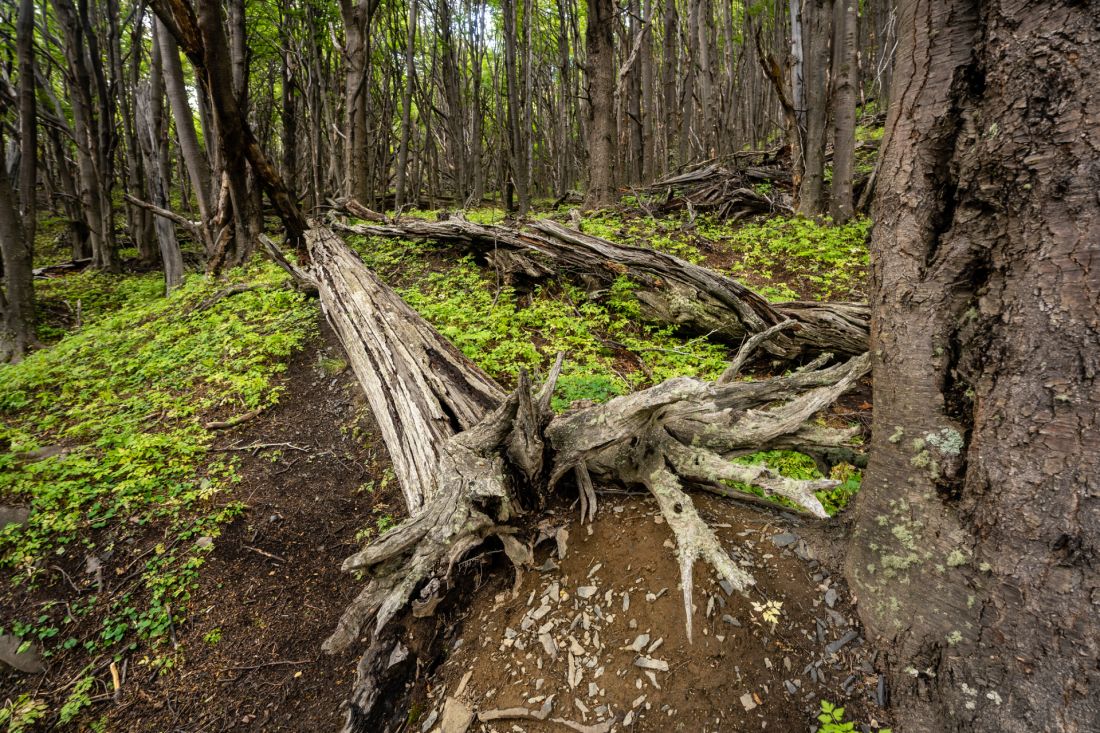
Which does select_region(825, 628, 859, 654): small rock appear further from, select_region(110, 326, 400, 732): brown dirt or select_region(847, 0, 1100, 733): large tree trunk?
select_region(110, 326, 400, 732): brown dirt

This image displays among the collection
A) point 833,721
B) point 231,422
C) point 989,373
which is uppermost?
point 989,373

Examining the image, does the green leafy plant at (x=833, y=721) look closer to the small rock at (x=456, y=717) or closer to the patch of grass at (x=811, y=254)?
the small rock at (x=456, y=717)

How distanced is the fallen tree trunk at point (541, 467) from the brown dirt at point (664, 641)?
7.0 inches

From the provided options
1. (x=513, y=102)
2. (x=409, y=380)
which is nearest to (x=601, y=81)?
(x=513, y=102)

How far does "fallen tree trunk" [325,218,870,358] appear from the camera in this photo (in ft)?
14.0

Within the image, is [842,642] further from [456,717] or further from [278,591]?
[278,591]

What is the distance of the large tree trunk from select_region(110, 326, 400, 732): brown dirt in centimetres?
256

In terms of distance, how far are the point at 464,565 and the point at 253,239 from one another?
334 inches

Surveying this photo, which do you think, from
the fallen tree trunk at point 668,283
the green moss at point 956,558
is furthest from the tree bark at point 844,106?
the green moss at point 956,558

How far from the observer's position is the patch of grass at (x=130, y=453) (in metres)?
2.75

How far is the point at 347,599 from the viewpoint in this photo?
282 cm

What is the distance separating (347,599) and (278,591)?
17.6 inches

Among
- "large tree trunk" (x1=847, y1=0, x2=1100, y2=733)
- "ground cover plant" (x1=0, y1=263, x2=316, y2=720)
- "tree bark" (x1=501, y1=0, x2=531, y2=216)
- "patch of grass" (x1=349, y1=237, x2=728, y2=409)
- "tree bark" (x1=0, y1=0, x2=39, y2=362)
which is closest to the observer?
"large tree trunk" (x1=847, y1=0, x2=1100, y2=733)

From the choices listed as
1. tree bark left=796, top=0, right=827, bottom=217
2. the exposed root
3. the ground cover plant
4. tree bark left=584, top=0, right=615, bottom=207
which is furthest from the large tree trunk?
tree bark left=584, top=0, right=615, bottom=207
